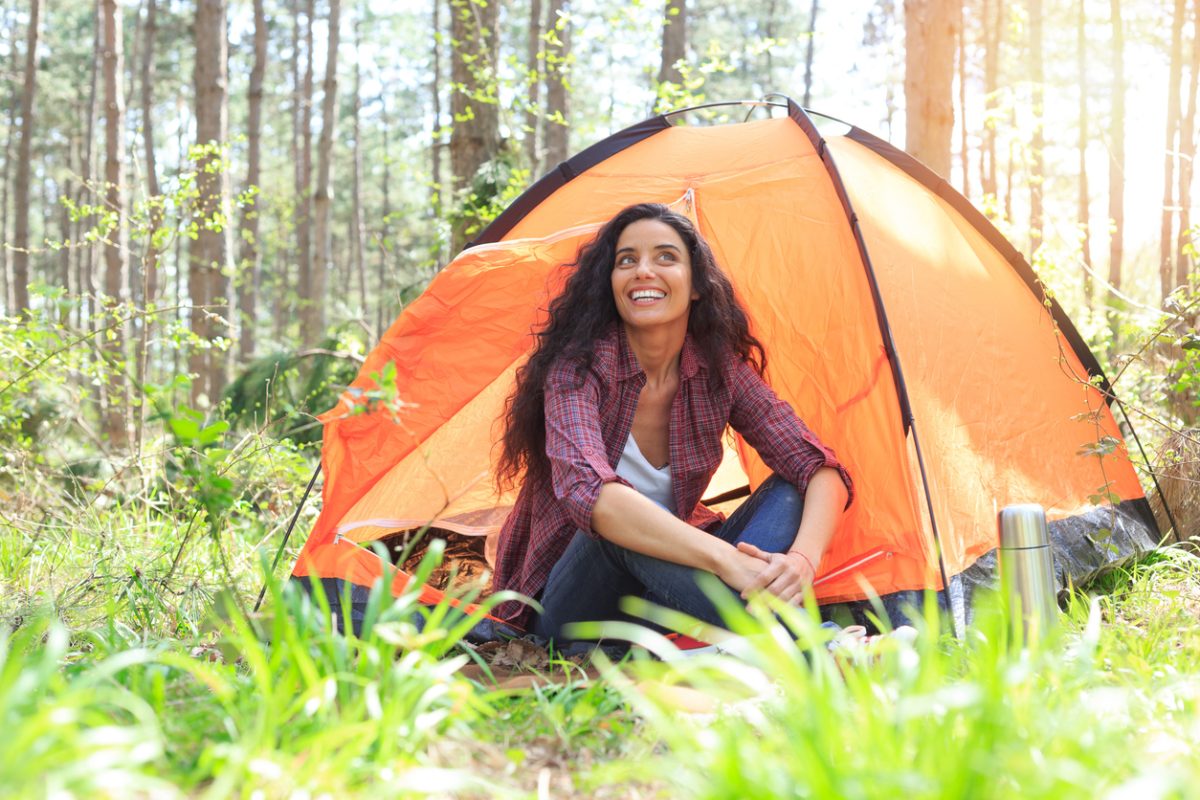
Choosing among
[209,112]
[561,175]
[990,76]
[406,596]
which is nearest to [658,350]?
[561,175]

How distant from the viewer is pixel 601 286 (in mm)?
2611

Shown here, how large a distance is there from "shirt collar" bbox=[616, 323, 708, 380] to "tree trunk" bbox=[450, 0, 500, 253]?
266 centimetres

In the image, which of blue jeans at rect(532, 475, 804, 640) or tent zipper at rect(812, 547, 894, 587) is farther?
tent zipper at rect(812, 547, 894, 587)

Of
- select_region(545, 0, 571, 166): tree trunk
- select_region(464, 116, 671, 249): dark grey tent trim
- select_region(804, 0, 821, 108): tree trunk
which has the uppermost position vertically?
select_region(804, 0, 821, 108): tree trunk

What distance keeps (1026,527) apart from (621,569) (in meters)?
0.87

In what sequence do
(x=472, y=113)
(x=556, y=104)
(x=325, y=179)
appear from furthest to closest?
(x=325, y=179)
(x=556, y=104)
(x=472, y=113)

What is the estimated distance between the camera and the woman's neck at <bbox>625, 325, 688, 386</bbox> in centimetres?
260

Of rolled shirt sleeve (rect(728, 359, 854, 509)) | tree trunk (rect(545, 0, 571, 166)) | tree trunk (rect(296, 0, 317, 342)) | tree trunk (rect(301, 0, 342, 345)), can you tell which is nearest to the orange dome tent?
→ rolled shirt sleeve (rect(728, 359, 854, 509))

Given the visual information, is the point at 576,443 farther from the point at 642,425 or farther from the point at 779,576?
the point at 779,576

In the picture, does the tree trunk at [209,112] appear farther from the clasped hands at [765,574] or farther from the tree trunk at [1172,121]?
the tree trunk at [1172,121]

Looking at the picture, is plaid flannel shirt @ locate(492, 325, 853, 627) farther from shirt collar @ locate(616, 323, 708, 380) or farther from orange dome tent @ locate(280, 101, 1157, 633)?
orange dome tent @ locate(280, 101, 1157, 633)

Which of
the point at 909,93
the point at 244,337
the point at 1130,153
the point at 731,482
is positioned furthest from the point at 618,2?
the point at 731,482

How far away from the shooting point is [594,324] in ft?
8.43

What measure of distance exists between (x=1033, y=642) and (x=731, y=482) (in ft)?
6.98
